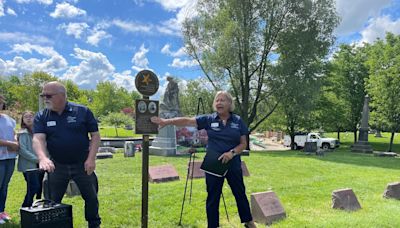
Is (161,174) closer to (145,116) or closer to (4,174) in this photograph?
(4,174)

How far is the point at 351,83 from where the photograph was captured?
34.1m

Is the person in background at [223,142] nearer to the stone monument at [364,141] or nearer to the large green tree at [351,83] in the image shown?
the stone monument at [364,141]

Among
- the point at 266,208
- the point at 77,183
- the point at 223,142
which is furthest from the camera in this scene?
the point at 266,208

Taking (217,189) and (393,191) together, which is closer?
(217,189)

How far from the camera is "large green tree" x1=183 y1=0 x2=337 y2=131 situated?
2280 cm

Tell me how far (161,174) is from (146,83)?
4308mm

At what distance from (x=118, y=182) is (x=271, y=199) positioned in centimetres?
413

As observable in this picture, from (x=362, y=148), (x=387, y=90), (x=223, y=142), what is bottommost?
(x=362, y=148)

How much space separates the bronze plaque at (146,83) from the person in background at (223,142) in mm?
394

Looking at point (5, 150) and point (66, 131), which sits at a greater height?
point (66, 131)

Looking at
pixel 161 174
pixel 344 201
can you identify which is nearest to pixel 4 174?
pixel 161 174

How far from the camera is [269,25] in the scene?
23.4 meters

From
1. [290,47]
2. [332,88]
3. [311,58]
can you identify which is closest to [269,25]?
[290,47]

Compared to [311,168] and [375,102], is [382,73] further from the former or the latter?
[311,168]
